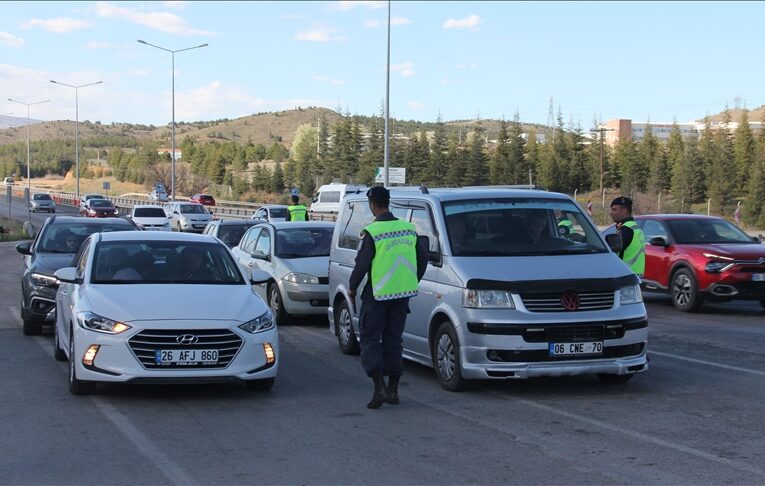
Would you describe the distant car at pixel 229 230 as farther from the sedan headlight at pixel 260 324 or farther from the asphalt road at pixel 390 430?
the sedan headlight at pixel 260 324

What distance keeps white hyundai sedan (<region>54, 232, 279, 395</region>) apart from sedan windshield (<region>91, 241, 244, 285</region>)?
0.03ft

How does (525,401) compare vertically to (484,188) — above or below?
below

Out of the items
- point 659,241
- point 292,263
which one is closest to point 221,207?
point 659,241

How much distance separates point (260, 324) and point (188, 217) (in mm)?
42869

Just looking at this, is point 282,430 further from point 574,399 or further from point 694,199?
point 694,199

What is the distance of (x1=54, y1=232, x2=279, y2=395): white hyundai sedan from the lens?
830 cm

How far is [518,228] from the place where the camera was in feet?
32.1

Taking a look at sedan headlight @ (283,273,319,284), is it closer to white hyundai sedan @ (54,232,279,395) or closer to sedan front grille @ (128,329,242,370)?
white hyundai sedan @ (54,232,279,395)

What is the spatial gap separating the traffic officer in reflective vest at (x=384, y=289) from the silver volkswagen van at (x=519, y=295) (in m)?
0.40

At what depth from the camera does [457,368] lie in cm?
891

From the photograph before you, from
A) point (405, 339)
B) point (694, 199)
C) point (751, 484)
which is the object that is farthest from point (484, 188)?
point (694, 199)

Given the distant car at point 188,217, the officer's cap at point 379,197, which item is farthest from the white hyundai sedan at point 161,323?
the distant car at point 188,217

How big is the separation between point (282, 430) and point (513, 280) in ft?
8.38

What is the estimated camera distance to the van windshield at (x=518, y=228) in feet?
31.3
